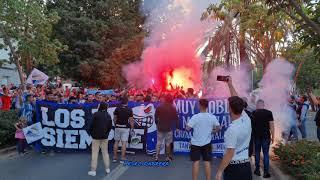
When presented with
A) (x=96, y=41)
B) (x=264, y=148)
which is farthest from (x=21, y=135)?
(x=96, y=41)

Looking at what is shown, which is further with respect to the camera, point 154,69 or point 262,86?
point 154,69

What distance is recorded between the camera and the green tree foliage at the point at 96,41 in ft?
116

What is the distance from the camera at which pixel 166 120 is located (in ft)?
42.8

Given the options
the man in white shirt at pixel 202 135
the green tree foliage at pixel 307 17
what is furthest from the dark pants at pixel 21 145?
the green tree foliage at pixel 307 17

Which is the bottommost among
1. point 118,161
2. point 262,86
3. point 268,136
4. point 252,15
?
point 118,161

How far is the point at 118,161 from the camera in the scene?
42.6ft

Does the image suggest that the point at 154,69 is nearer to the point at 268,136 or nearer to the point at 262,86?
the point at 262,86

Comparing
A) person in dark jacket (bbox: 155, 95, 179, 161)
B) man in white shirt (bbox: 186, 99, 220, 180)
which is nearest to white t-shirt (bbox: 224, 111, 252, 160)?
man in white shirt (bbox: 186, 99, 220, 180)

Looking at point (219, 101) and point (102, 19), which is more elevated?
point (102, 19)

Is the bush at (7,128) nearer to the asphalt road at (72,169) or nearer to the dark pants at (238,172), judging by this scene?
the asphalt road at (72,169)

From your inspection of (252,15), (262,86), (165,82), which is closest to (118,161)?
(262,86)

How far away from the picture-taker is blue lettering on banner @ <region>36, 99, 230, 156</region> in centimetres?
1441

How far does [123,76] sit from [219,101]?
2319 cm

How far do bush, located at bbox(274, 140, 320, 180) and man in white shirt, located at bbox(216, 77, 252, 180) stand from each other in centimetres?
291
